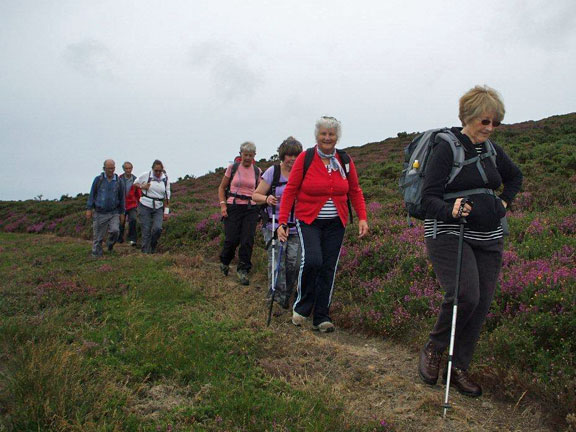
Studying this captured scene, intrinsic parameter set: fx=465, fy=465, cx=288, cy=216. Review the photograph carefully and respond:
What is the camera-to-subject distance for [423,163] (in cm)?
391

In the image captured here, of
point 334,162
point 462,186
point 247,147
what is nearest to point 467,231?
point 462,186

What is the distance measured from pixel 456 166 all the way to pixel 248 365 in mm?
2559

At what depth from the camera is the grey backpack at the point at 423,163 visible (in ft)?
12.2

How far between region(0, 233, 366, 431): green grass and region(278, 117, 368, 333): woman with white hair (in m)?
0.86

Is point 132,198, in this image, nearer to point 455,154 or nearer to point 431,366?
point 431,366

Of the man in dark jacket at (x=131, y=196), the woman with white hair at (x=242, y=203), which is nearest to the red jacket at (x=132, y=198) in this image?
the man in dark jacket at (x=131, y=196)

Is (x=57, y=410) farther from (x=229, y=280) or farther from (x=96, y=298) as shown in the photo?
(x=229, y=280)

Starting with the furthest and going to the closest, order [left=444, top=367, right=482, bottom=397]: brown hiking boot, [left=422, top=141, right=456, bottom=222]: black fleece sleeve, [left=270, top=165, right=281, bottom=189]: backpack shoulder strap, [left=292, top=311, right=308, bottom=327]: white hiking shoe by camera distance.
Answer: [left=270, top=165, right=281, bottom=189]: backpack shoulder strap → [left=292, top=311, right=308, bottom=327]: white hiking shoe → [left=444, top=367, right=482, bottom=397]: brown hiking boot → [left=422, top=141, right=456, bottom=222]: black fleece sleeve

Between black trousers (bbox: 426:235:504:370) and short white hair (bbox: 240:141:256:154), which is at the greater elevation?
short white hair (bbox: 240:141:256:154)

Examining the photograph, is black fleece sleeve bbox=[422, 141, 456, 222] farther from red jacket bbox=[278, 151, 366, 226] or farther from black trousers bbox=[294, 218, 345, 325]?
black trousers bbox=[294, 218, 345, 325]

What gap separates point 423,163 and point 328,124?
6.11 ft

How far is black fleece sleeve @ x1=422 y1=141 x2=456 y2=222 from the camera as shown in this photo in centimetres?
366

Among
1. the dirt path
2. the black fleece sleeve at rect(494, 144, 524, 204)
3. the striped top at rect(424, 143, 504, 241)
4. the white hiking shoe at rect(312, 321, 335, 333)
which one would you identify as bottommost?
Result: the dirt path

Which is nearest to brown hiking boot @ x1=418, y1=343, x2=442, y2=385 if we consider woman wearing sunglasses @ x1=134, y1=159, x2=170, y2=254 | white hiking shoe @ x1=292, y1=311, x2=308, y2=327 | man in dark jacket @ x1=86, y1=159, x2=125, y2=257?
white hiking shoe @ x1=292, y1=311, x2=308, y2=327
